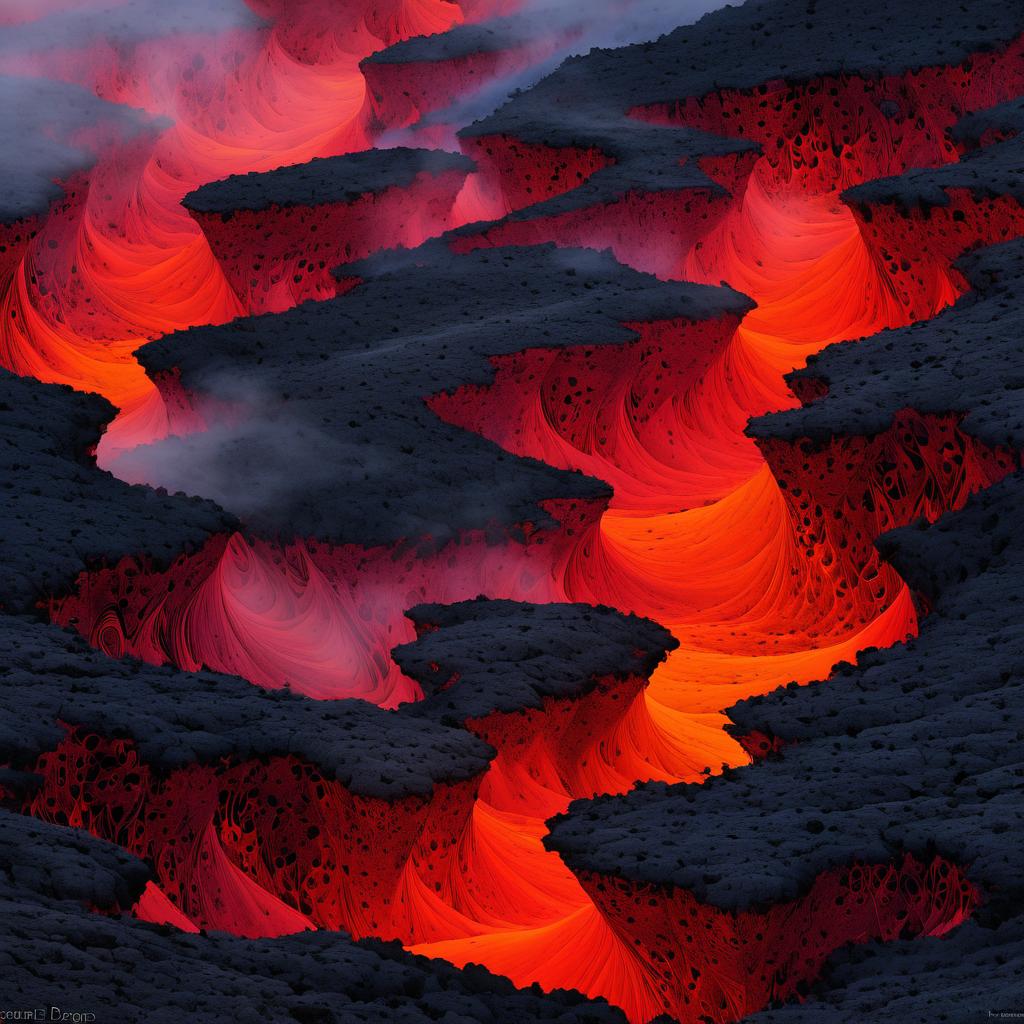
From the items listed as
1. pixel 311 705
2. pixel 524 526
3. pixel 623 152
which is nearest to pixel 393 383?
pixel 524 526

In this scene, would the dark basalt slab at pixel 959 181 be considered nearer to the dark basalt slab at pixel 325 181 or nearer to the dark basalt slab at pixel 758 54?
the dark basalt slab at pixel 758 54

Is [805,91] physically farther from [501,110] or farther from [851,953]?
[851,953]

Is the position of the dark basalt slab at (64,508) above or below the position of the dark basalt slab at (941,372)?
below

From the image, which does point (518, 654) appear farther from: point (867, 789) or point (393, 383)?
point (393, 383)

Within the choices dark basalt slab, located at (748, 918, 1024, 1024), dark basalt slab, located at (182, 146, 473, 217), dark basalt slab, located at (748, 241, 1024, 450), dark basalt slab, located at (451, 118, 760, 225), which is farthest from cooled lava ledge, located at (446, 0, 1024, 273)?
dark basalt slab, located at (748, 918, 1024, 1024)

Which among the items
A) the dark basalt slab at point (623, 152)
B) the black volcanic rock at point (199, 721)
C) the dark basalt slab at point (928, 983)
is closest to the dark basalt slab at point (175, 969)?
the dark basalt slab at point (928, 983)

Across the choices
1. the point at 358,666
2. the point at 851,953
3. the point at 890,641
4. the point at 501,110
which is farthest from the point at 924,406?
the point at 501,110
